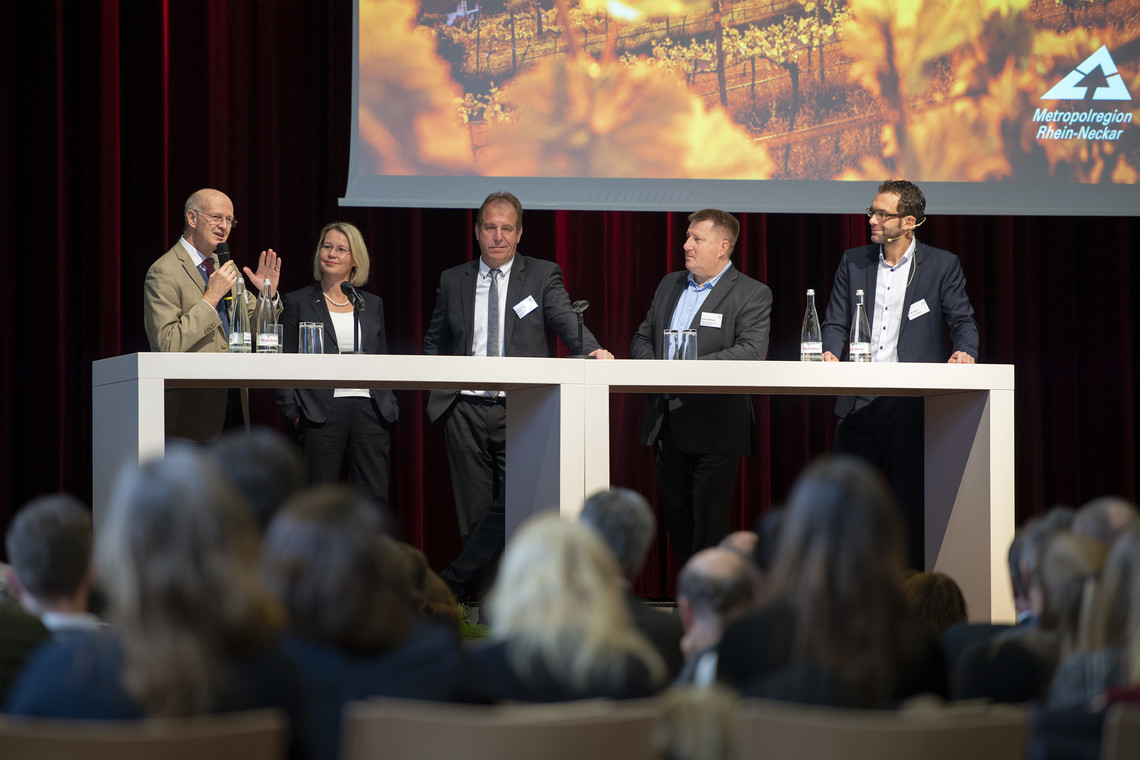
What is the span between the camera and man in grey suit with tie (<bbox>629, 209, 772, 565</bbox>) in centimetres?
476

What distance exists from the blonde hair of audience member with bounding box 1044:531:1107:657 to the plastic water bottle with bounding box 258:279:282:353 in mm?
2645

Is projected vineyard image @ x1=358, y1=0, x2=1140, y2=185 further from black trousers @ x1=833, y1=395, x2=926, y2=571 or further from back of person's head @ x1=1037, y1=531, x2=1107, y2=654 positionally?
back of person's head @ x1=1037, y1=531, x2=1107, y2=654

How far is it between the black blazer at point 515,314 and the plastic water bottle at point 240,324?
1008mm

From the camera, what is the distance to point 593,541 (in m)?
1.87

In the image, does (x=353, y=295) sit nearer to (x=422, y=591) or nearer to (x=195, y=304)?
(x=195, y=304)

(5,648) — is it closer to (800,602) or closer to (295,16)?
(800,602)

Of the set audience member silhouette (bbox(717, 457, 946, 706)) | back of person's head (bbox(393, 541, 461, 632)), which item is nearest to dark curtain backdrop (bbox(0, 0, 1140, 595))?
back of person's head (bbox(393, 541, 461, 632))

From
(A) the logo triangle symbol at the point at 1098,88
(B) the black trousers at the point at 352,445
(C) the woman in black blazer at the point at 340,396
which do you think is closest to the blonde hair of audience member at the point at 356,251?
(C) the woman in black blazer at the point at 340,396

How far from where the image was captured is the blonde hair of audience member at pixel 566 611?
181 cm

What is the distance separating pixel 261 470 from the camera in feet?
7.23

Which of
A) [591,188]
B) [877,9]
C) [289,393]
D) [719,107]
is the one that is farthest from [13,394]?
[877,9]

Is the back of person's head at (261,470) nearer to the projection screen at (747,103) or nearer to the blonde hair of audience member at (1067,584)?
the blonde hair of audience member at (1067,584)

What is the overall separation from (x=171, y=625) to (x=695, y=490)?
11.4 feet

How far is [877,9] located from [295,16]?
2800mm
